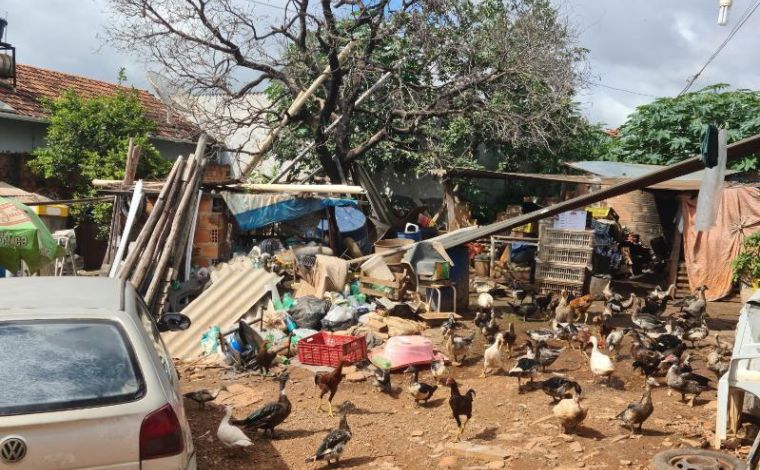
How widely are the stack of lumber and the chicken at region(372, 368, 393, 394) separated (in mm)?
4598

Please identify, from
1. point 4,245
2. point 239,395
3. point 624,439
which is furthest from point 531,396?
point 4,245

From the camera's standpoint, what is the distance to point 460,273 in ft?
43.9

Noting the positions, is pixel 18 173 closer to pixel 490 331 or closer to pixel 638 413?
pixel 490 331

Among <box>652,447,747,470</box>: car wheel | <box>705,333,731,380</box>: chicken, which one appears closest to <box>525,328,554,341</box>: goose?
<box>705,333,731,380</box>: chicken

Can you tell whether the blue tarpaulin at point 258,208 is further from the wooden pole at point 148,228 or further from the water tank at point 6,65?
the water tank at point 6,65

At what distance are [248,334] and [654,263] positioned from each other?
14.6 meters

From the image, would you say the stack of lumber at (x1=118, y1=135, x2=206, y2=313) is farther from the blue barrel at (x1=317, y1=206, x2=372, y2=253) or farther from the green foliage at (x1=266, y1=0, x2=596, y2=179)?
the green foliage at (x1=266, y1=0, x2=596, y2=179)

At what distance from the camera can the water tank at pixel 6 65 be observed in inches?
730

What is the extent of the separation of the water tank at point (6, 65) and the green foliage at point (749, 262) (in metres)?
19.8

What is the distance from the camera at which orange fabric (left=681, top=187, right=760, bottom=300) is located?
1494 cm

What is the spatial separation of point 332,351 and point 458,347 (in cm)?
190

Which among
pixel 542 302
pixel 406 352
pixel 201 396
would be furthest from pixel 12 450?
pixel 542 302

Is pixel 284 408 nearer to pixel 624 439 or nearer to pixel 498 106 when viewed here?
pixel 624 439

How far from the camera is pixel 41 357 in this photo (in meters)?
3.60
